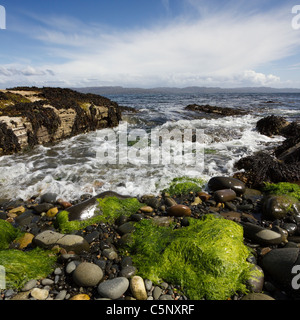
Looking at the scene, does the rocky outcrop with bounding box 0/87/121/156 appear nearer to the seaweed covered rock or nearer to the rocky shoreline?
the rocky shoreline

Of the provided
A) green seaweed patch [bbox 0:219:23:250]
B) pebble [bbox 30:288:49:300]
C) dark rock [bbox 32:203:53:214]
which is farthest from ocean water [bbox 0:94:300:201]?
pebble [bbox 30:288:49:300]

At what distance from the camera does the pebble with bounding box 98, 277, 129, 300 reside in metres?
2.25

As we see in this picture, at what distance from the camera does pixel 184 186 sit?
529cm

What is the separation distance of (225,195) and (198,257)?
Answer: 218 centimetres

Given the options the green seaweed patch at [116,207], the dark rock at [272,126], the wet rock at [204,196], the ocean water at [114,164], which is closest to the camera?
the green seaweed patch at [116,207]

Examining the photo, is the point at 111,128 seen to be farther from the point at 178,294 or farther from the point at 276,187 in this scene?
the point at 178,294

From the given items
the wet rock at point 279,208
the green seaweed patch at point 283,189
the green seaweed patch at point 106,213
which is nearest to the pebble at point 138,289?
the green seaweed patch at point 106,213

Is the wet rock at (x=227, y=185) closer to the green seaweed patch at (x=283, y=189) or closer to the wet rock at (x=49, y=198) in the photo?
the green seaweed patch at (x=283, y=189)

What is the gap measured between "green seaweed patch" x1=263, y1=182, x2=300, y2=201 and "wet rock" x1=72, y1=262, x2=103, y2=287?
467 cm

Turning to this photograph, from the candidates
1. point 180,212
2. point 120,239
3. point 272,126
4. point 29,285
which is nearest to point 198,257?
point 180,212

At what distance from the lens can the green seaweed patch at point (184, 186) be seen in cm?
509

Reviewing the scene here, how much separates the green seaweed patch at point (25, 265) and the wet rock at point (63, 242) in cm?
11
